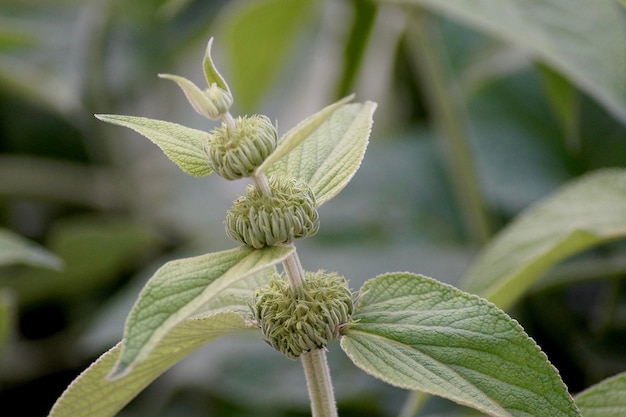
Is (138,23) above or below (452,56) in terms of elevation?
above

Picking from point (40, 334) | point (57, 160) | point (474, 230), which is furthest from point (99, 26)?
point (474, 230)

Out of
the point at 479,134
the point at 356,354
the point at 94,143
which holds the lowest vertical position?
the point at 356,354

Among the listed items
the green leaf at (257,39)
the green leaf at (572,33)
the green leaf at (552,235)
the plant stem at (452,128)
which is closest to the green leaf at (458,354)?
the green leaf at (552,235)

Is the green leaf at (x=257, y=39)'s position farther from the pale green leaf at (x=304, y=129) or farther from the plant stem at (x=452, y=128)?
the pale green leaf at (x=304, y=129)

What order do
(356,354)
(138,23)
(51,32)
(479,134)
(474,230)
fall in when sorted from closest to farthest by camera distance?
(356,354)
(474,230)
(479,134)
(138,23)
(51,32)

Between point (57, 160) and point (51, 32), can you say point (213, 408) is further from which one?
point (51, 32)

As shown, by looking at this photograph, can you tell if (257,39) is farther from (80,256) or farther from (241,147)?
(241,147)

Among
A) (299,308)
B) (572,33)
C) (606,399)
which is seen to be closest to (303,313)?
(299,308)

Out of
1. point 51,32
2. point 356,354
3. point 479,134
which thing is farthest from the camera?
point 51,32
